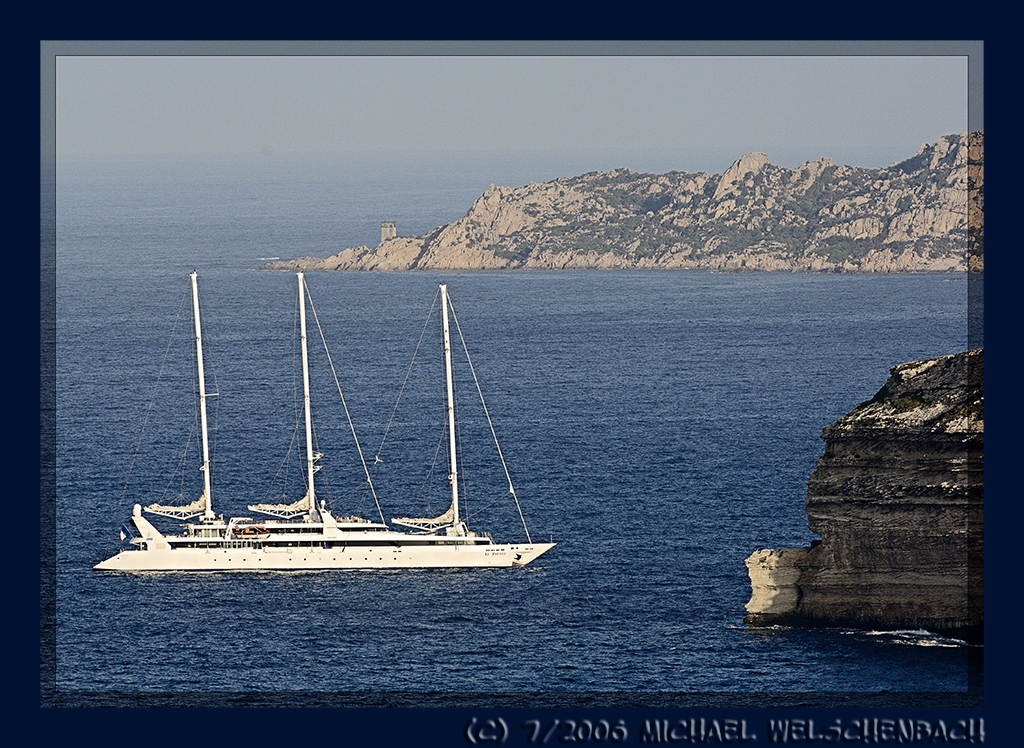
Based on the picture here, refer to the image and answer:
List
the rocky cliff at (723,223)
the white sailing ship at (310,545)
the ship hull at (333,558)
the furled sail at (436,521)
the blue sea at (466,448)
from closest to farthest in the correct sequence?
the blue sea at (466,448)
the ship hull at (333,558)
the white sailing ship at (310,545)
the furled sail at (436,521)
the rocky cliff at (723,223)

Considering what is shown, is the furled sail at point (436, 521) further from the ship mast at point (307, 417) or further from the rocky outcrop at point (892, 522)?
the rocky outcrop at point (892, 522)

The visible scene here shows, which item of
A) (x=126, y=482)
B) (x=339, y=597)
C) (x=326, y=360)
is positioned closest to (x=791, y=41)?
(x=339, y=597)

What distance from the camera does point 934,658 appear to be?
223 feet

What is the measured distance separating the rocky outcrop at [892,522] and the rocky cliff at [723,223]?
7883 cm

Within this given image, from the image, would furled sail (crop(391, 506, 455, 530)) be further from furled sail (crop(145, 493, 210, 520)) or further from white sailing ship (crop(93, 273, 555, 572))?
furled sail (crop(145, 493, 210, 520))

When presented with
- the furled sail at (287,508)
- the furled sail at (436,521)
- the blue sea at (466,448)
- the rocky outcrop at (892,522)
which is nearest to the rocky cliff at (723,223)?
the blue sea at (466,448)

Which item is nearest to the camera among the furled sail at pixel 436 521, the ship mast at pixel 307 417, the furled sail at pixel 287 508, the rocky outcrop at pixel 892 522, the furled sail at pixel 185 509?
the rocky outcrop at pixel 892 522

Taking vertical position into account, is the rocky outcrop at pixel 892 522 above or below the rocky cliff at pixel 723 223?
below

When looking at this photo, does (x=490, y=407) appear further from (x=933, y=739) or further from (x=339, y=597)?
(x=933, y=739)

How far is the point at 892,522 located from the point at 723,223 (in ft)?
351

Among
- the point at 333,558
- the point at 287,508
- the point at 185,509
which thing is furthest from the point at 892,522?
the point at 185,509

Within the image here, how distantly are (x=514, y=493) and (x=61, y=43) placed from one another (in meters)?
39.3

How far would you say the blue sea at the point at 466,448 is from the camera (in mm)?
66875

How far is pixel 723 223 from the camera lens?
17625cm
